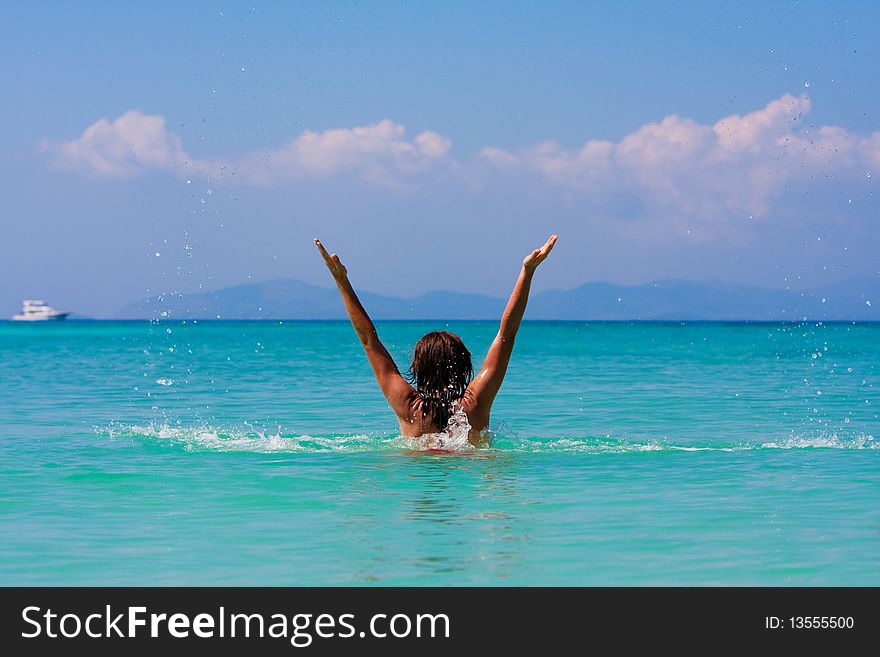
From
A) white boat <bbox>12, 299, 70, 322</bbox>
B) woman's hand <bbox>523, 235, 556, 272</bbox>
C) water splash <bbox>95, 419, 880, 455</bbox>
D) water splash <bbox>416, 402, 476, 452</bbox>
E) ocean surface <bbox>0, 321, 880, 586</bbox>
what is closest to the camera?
ocean surface <bbox>0, 321, 880, 586</bbox>

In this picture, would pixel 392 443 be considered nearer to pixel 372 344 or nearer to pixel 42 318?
pixel 372 344

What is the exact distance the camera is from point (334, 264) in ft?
29.7

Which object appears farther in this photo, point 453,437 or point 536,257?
point 453,437

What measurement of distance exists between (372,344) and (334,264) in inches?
29.8

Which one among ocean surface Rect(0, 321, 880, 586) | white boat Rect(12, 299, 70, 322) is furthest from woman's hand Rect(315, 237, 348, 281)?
white boat Rect(12, 299, 70, 322)

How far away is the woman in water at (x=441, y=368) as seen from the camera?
898cm

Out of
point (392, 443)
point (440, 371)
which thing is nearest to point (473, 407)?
point (440, 371)

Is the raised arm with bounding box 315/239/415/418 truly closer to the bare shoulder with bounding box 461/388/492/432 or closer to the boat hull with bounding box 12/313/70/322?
the bare shoulder with bounding box 461/388/492/432

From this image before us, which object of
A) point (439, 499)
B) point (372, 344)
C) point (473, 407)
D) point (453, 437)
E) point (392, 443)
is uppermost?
point (372, 344)

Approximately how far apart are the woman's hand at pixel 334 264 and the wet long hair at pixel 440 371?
2.89 ft

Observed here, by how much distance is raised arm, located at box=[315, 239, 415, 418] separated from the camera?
9.09 metres

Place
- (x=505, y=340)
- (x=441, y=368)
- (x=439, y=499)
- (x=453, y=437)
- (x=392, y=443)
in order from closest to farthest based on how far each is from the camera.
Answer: (x=439, y=499), (x=505, y=340), (x=441, y=368), (x=453, y=437), (x=392, y=443)
